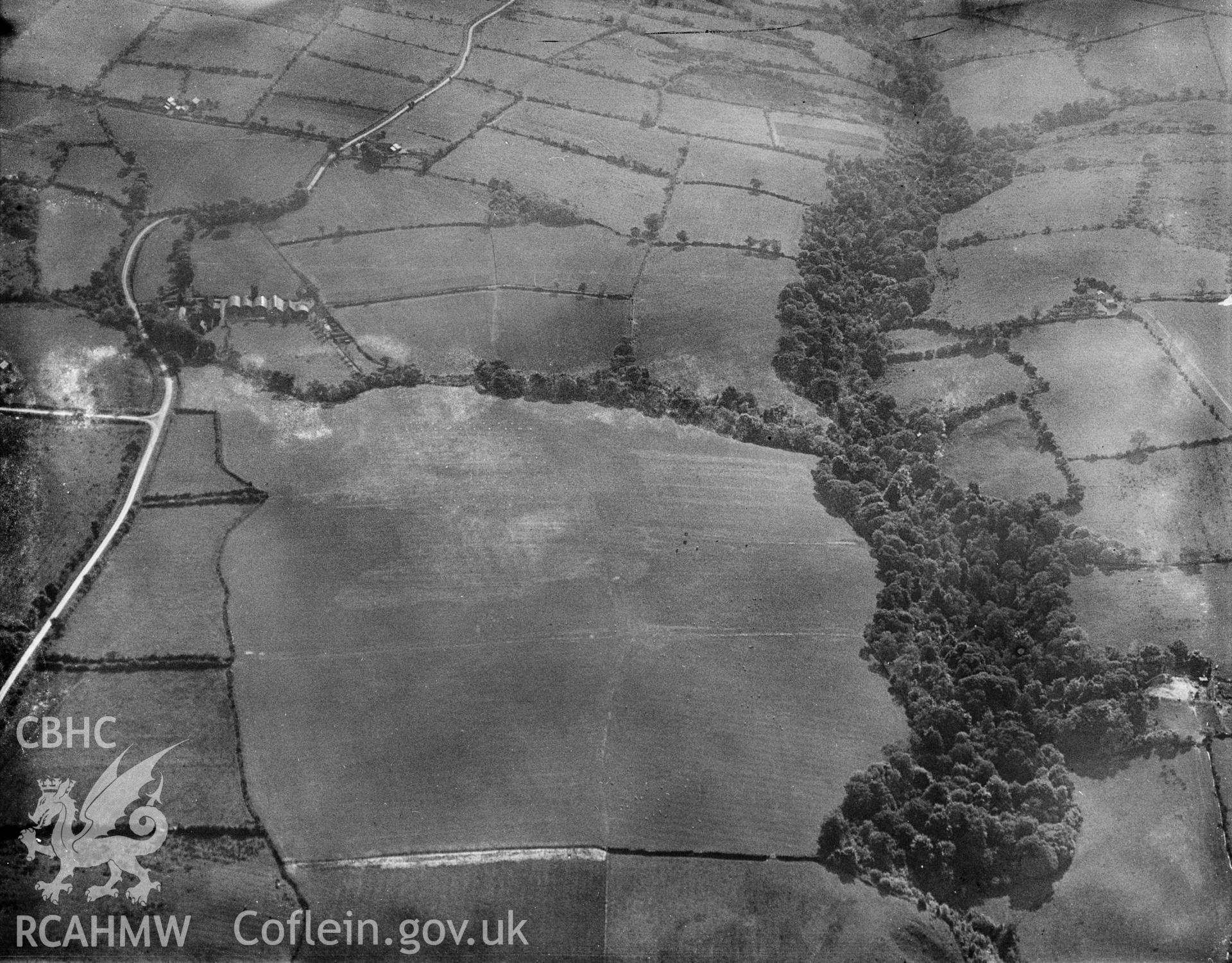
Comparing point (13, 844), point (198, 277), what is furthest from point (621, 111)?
point (13, 844)

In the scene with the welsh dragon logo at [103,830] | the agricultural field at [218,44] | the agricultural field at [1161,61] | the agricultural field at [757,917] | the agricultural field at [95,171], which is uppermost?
the agricultural field at [1161,61]

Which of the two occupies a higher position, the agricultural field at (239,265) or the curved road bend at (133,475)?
the agricultural field at (239,265)

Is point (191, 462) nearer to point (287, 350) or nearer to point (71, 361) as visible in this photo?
point (287, 350)

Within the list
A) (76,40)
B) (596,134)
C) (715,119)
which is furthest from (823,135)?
(76,40)

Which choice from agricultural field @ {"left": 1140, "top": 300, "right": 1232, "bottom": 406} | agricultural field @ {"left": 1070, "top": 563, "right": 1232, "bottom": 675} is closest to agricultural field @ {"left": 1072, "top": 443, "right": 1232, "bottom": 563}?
agricultural field @ {"left": 1070, "top": 563, "right": 1232, "bottom": 675}

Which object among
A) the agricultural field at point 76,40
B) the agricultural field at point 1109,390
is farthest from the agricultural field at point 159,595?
the agricultural field at point 76,40

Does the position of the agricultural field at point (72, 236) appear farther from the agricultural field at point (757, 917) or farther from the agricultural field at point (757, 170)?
the agricultural field at point (757, 917)

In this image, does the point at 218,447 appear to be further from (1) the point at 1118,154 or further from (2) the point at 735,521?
(1) the point at 1118,154

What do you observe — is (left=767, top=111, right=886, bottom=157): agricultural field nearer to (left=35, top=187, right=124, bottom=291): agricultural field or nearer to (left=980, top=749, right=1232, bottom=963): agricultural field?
(left=35, top=187, right=124, bottom=291): agricultural field
